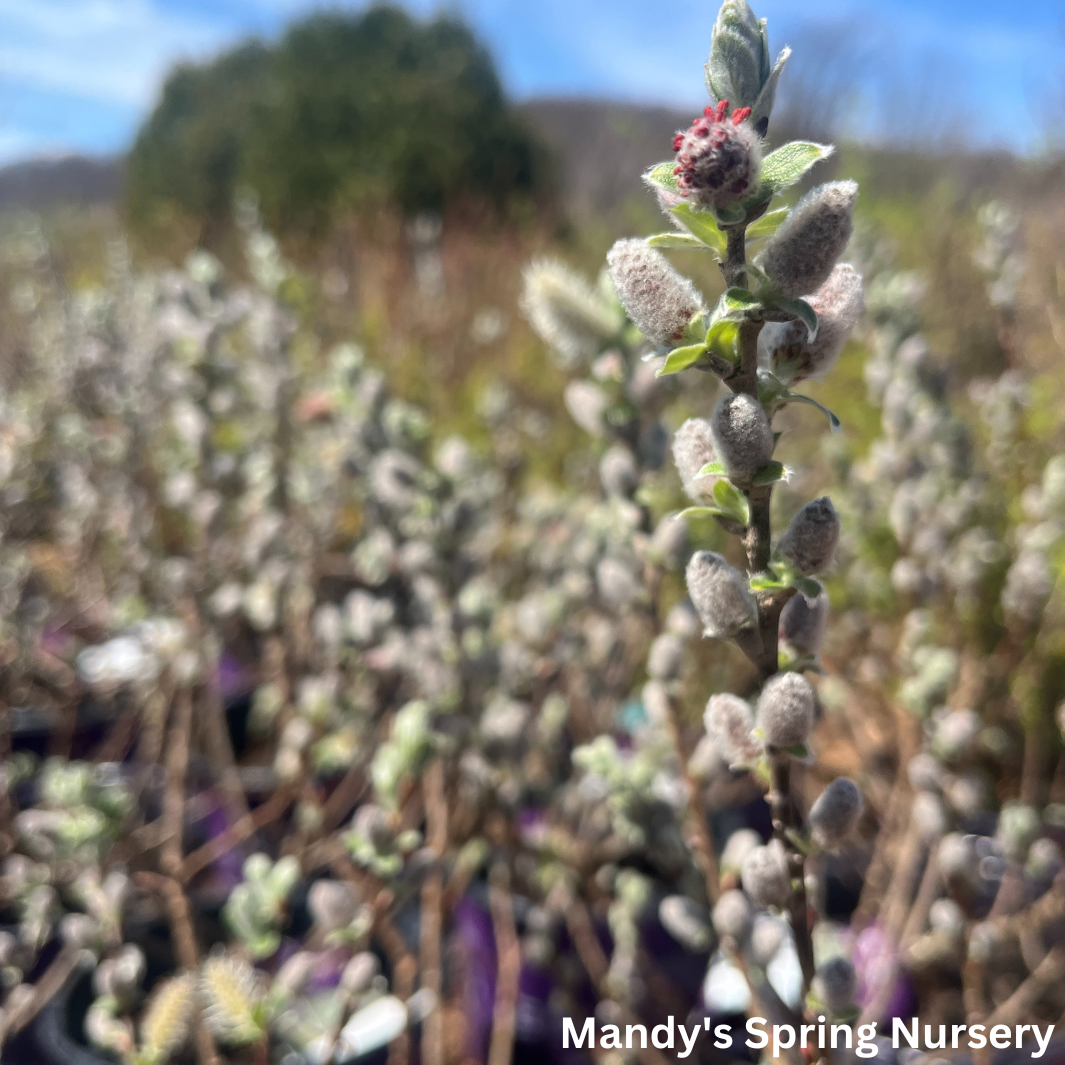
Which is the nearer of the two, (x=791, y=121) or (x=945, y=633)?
(x=945, y=633)

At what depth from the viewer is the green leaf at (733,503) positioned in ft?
1.31

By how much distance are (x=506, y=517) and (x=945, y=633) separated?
0.89m

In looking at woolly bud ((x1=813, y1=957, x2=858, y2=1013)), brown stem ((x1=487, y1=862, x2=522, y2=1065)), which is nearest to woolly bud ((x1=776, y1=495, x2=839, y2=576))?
woolly bud ((x1=813, y1=957, x2=858, y2=1013))

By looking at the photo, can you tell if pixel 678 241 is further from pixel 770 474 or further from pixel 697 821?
pixel 697 821

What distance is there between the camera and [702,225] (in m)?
0.37

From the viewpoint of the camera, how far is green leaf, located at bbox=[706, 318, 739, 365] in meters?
0.35

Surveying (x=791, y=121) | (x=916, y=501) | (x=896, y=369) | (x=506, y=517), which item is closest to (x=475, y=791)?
(x=916, y=501)

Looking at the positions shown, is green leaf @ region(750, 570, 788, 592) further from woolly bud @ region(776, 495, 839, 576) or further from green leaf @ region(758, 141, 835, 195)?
green leaf @ region(758, 141, 835, 195)

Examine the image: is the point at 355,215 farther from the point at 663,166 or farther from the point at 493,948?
the point at 663,166

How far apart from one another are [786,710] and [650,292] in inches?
7.9

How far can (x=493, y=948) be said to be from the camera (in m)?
1.12

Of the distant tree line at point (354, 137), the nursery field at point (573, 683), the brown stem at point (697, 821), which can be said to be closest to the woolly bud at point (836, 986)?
the nursery field at point (573, 683)

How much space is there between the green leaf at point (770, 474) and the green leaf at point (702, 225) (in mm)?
95

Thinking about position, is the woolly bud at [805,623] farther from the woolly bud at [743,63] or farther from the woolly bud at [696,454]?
the woolly bud at [743,63]
